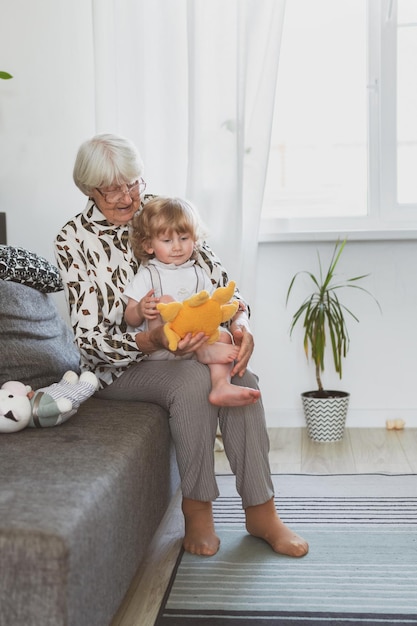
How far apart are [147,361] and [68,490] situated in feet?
2.75

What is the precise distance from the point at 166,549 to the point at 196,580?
8.6 inches

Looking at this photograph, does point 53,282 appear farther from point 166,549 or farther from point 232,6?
point 232,6

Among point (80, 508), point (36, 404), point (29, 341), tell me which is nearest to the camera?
point (80, 508)

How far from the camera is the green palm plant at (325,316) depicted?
307 centimetres

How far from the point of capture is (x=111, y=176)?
2.19 metres

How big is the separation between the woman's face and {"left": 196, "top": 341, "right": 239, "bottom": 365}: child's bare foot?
473mm

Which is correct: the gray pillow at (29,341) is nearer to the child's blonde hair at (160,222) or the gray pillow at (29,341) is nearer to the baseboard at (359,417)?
the child's blonde hair at (160,222)

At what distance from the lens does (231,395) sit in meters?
1.95

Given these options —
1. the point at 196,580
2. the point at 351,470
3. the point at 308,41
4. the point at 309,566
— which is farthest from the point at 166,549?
A: the point at 308,41

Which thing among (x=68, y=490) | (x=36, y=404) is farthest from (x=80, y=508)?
(x=36, y=404)

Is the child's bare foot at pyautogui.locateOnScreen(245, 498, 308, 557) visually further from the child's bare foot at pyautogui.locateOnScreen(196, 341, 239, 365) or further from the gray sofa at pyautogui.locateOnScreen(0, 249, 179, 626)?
the child's bare foot at pyautogui.locateOnScreen(196, 341, 239, 365)

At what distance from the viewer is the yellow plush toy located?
1906 millimetres

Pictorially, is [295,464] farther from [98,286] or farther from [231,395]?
[98,286]

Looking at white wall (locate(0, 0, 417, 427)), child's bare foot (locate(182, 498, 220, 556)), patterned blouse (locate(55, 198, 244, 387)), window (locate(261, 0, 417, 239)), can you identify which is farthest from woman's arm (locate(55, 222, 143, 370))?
window (locate(261, 0, 417, 239))
